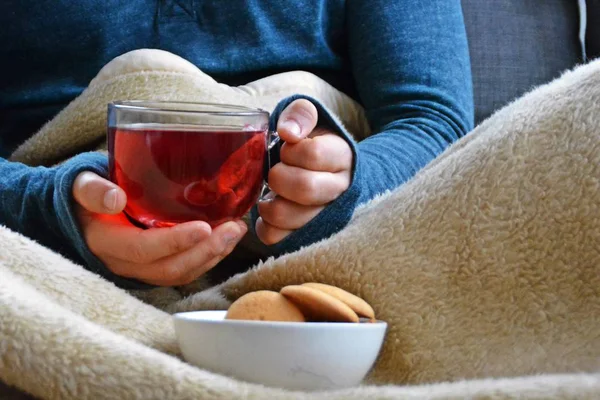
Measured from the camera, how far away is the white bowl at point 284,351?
1.35ft

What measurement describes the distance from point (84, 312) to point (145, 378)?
Answer: 149mm

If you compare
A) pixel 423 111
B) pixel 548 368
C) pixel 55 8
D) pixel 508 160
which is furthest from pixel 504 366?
pixel 55 8

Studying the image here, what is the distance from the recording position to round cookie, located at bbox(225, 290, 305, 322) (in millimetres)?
443

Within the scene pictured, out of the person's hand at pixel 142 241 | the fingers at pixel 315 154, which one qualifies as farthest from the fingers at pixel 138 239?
the fingers at pixel 315 154

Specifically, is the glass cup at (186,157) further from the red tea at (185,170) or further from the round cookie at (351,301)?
the round cookie at (351,301)

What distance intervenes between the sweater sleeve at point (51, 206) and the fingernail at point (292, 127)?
17 centimetres

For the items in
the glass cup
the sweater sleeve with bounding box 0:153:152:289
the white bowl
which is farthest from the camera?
the sweater sleeve with bounding box 0:153:152:289

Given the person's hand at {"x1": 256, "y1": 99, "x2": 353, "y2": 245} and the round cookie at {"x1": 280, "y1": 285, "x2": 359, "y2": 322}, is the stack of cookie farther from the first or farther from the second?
the person's hand at {"x1": 256, "y1": 99, "x2": 353, "y2": 245}

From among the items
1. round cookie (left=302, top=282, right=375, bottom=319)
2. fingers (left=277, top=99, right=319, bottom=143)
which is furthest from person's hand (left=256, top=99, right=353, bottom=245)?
round cookie (left=302, top=282, right=375, bottom=319)

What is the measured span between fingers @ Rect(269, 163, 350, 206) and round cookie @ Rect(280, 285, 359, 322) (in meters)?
0.15

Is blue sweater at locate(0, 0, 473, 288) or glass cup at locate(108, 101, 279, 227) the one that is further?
blue sweater at locate(0, 0, 473, 288)

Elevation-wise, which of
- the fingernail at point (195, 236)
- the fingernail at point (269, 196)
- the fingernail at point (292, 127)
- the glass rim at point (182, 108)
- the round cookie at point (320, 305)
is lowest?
the fingernail at point (269, 196)

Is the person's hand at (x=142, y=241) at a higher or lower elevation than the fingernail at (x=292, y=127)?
lower

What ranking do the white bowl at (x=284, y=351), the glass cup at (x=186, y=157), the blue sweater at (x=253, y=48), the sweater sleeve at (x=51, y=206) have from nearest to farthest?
the white bowl at (x=284, y=351) → the glass cup at (x=186, y=157) → the sweater sleeve at (x=51, y=206) → the blue sweater at (x=253, y=48)
